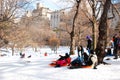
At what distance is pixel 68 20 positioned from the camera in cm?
5869

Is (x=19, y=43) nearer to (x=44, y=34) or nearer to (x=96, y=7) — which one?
(x=96, y=7)

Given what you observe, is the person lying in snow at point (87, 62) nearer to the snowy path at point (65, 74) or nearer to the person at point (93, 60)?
the person at point (93, 60)

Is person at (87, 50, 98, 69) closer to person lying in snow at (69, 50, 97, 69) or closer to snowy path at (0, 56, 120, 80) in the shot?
person lying in snow at (69, 50, 97, 69)

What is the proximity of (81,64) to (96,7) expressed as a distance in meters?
18.1

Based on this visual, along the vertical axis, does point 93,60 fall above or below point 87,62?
above

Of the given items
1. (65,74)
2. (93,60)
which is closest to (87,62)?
(93,60)

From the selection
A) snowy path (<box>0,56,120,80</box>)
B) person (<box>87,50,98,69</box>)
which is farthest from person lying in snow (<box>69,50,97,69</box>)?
snowy path (<box>0,56,120,80</box>)

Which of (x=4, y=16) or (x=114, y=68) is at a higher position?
(x=4, y=16)

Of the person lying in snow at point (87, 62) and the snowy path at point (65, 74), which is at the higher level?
the person lying in snow at point (87, 62)

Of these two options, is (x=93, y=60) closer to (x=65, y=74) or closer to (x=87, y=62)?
(x=87, y=62)

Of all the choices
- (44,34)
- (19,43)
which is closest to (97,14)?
(19,43)

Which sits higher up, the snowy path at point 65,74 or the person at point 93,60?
the person at point 93,60

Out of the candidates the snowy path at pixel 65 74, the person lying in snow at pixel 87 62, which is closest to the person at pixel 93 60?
the person lying in snow at pixel 87 62

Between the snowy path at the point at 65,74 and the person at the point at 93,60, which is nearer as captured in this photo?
the snowy path at the point at 65,74
